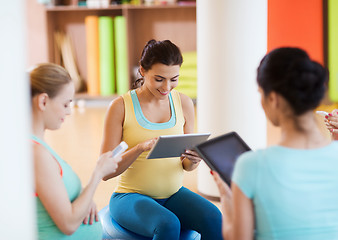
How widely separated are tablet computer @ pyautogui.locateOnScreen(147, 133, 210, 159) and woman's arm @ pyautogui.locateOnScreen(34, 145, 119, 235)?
1.28 ft

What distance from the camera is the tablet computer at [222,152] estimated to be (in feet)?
4.81

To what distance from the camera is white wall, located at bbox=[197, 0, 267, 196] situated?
10.0 ft

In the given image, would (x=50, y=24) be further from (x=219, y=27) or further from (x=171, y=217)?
(x=171, y=217)

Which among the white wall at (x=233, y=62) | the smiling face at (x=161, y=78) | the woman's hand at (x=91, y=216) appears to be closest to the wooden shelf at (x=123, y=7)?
the white wall at (x=233, y=62)

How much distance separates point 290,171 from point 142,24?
6.68m

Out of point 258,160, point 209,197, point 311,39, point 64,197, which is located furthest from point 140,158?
point 311,39

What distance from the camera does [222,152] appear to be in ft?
5.00

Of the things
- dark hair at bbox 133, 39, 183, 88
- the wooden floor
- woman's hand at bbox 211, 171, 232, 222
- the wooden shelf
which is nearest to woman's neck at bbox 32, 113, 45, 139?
woman's hand at bbox 211, 171, 232, 222

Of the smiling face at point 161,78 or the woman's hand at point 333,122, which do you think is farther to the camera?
the woman's hand at point 333,122

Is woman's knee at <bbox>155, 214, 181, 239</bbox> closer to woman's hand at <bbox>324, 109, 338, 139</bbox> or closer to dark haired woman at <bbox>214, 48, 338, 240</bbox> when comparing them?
dark haired woman at <bbox>214, 48, 338, 240</bbox>

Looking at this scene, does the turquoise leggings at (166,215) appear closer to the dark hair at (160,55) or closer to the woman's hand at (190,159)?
the woman's hand at (190,159)

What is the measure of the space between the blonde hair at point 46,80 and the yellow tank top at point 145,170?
68cm

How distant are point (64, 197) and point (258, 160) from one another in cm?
58

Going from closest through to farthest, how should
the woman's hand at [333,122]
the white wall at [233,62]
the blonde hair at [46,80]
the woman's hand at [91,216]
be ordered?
the blonde hair at [46,80]
the woman's hand at [91,216]
the woman's hand at [333,122]
the white wall at [233,62]
